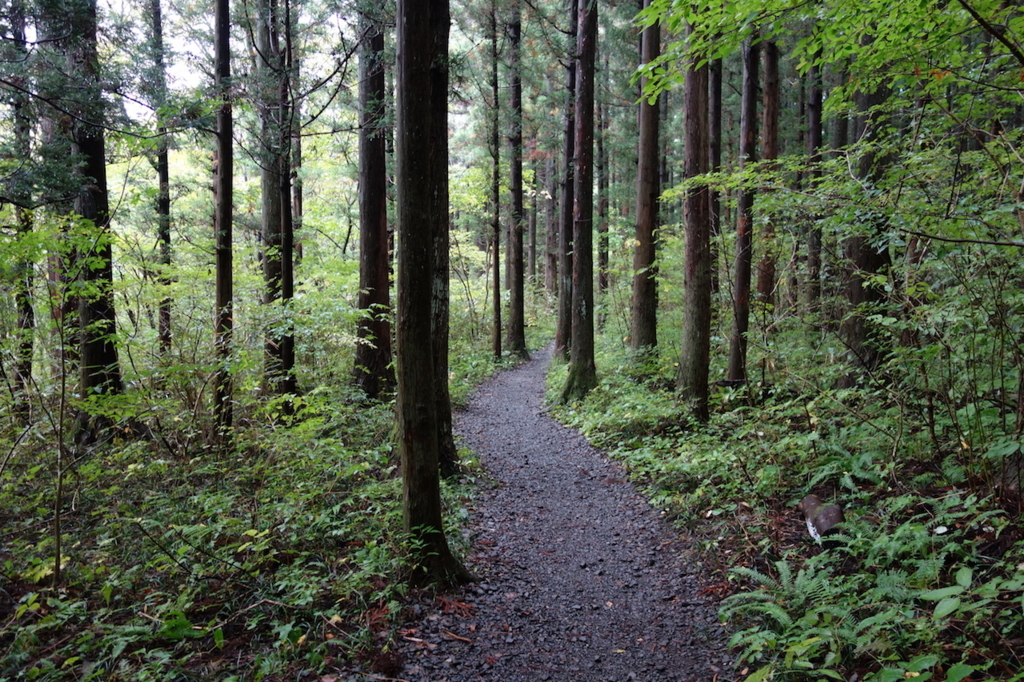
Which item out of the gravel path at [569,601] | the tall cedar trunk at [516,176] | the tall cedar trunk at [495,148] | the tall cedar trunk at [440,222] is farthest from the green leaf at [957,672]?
the tall cedar trunk at [516,176]

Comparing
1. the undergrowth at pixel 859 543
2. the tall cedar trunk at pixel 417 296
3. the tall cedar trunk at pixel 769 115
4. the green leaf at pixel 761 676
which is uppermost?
the tall cedar trunk at pixel 769 115

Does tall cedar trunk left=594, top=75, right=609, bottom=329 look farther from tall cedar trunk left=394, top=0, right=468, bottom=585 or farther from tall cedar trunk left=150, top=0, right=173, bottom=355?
tall cedar trunk left=394, top=0, right=468, bottom=585

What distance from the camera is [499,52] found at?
13945mm

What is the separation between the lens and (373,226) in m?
9.83

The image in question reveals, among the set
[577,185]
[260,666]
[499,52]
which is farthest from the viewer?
[499,52]

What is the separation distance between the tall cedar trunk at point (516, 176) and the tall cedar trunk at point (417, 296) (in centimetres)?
1101

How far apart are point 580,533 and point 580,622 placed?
152 cm

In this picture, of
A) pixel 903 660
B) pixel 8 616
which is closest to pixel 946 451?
pixel 903 660

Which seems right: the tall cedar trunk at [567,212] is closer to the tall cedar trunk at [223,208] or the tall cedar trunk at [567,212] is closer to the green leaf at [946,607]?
the tall cedar trunk at [223,208]

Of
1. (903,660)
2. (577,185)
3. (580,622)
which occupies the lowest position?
(580,622)

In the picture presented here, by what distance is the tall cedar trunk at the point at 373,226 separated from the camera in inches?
361

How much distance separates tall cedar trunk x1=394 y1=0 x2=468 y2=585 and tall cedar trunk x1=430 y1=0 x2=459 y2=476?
5.93 feet

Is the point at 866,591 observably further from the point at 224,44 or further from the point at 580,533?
the point at 224,44

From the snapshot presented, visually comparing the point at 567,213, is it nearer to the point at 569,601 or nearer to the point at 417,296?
the point at 417,296
